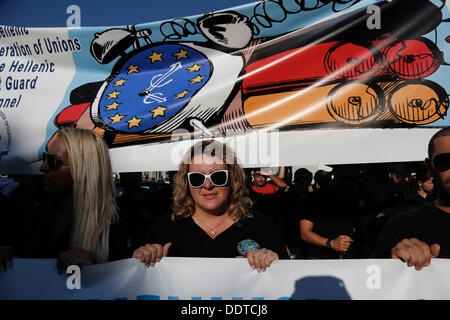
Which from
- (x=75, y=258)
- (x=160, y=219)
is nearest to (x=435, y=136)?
(x=160, y=219)

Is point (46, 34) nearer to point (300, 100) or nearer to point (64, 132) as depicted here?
point (64, 132)

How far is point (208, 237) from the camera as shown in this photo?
183cm

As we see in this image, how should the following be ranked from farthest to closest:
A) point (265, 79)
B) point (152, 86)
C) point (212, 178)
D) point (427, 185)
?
point (427, 185), point (152, 86), point (265, 79), point (212, 178)

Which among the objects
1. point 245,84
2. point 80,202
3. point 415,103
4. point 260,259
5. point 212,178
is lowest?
point 260,259

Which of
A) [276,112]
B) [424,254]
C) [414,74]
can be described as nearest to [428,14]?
[414,74]

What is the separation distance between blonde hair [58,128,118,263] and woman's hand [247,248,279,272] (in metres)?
0.69

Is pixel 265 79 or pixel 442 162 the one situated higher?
pixel 265 79

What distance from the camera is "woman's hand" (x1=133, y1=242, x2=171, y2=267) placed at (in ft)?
5.38

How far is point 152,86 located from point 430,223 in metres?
1.88

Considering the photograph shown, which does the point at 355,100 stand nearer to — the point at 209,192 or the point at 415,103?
the point at 415,103

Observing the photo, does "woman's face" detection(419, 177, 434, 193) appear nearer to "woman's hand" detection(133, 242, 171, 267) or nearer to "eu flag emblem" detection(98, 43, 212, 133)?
"eu flag emblem" detection(98, 43, 212, 133)

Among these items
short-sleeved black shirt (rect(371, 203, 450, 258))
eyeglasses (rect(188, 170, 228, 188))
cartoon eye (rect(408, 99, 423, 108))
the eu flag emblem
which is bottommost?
short-sleeved black shirt (rect(371, 203, 450, 258))

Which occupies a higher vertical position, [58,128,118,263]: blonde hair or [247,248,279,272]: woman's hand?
[58,128,118,263]: blonde hair


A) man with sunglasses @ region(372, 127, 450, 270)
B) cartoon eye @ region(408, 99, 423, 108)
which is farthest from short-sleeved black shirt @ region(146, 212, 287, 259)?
cartoon eye @ region(408, 99, 423, 108)
